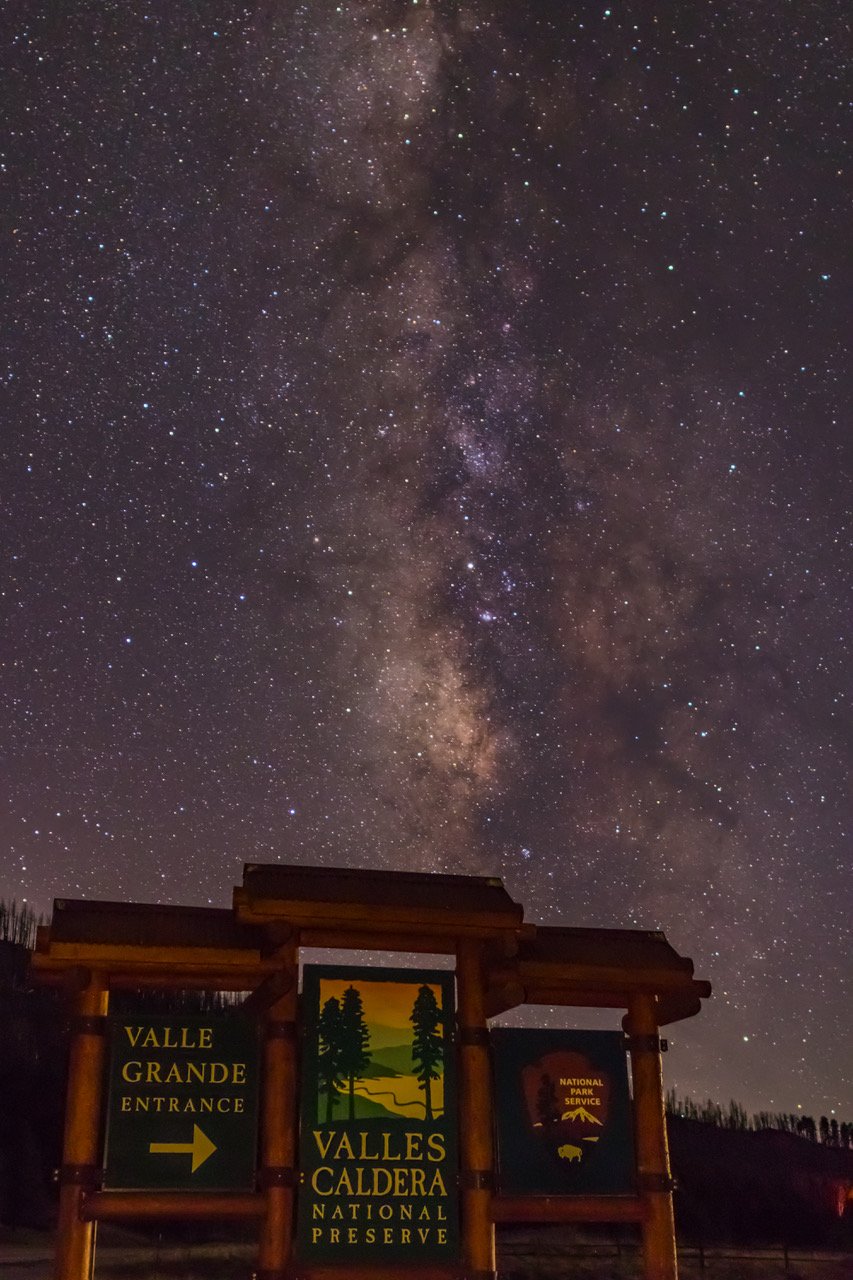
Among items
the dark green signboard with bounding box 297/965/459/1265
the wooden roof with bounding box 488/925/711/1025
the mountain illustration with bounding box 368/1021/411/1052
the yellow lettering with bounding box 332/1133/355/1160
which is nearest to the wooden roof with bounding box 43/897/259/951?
the dark green signboard with bounding box 297/965/459/1265

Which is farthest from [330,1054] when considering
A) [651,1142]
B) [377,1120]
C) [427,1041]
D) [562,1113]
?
[651,1142]

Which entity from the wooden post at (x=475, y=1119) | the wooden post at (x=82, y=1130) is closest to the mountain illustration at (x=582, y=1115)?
the wooden post at (x=475, y=1119)

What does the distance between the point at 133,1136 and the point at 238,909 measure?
8.18 ft

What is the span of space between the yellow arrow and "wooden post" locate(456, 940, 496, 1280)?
9.29 ft

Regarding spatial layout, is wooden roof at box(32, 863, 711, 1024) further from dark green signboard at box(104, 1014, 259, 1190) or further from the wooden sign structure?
dark green signboard at box(104, 1014, 259, 1190)

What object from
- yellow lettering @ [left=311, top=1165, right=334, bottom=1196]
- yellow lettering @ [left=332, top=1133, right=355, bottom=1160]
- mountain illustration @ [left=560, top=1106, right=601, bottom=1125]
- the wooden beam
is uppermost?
the wooden beam

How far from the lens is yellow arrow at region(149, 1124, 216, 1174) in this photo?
12.7 meters

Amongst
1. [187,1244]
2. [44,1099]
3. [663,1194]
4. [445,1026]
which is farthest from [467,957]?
[44,1099]

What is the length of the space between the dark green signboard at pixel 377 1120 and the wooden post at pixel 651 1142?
7.85 ft

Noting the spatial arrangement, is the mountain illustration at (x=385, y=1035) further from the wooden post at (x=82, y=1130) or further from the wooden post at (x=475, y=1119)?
the wooden post at (x=82, y=1130)

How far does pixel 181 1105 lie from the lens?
12.9 meters

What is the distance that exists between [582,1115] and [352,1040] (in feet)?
9.54

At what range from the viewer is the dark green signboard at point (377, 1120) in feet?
42.3

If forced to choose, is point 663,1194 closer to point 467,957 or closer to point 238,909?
point 467,957
